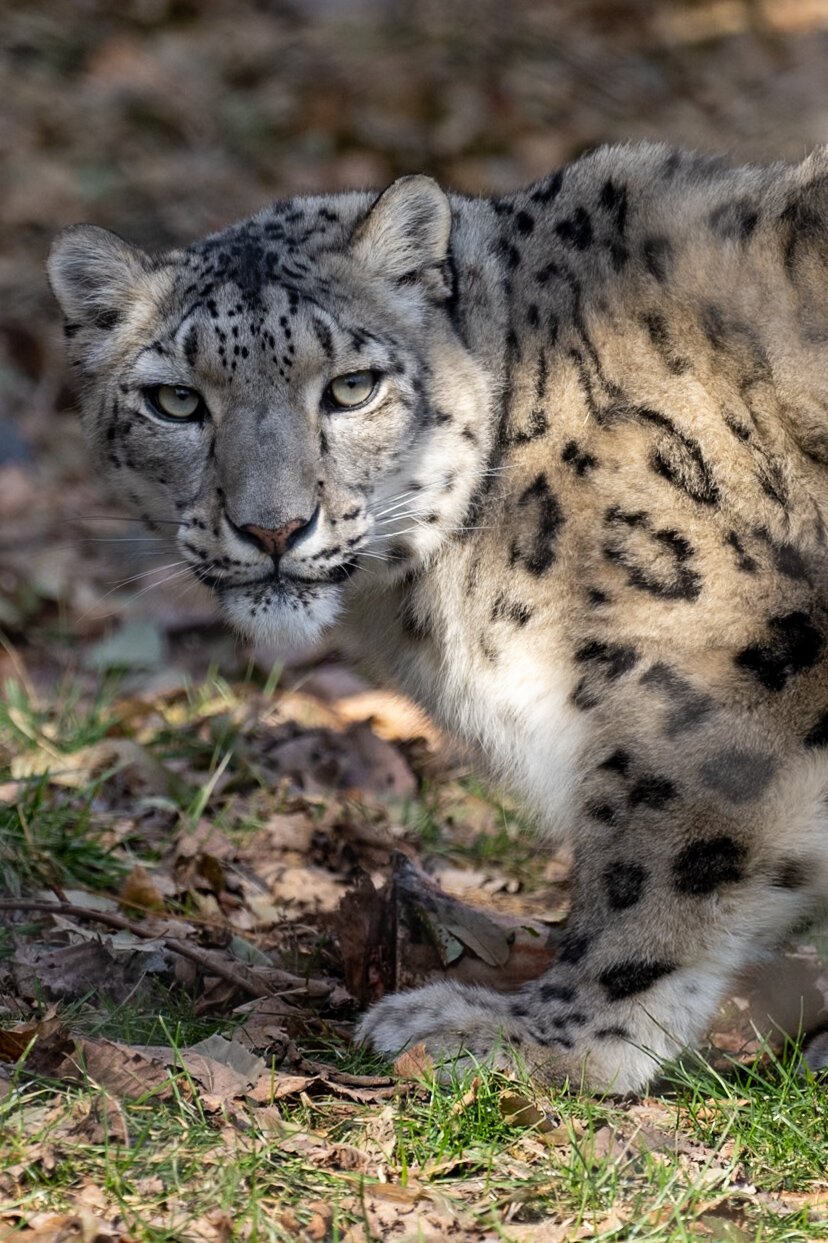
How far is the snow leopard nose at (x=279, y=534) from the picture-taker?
4395mm

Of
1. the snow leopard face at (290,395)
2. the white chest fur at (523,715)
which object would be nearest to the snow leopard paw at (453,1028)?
the white chest fur at (523,715)

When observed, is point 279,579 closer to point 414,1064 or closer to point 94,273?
point 94,273

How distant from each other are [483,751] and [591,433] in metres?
1.06

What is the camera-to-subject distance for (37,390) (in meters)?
11.0

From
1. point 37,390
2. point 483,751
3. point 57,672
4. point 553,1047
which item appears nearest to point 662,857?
point 553,1047

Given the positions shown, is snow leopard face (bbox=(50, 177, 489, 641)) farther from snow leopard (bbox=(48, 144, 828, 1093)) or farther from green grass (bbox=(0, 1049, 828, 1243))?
green grass (bbox=(0, 1049, 828, 1243))

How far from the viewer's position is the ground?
11.6 feet

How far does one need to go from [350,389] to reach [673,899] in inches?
65.9

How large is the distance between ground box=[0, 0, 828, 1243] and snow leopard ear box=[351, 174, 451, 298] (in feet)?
3.67

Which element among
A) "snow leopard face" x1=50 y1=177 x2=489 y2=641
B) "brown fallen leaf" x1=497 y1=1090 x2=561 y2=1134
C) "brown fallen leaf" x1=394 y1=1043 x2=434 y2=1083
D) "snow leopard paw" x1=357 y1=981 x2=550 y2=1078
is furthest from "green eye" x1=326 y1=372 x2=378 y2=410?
"brown fallen leaf" x1=497 y1=1090 x2=561 y2=1134

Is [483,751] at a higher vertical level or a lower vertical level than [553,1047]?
higher

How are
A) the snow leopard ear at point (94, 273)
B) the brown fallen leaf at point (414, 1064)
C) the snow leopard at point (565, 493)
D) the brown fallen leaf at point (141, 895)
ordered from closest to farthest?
the brown fallen leaf at point (414, 1064), the snow leopard at point (565, 493), the snow leopard ear at point (94, 273), the brown fallen leaf at point (141, 895)

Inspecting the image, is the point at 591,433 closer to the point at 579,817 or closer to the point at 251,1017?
the point at 579,817

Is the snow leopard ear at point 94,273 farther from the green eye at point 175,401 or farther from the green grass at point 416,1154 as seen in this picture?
the green grass at point 416,1154
